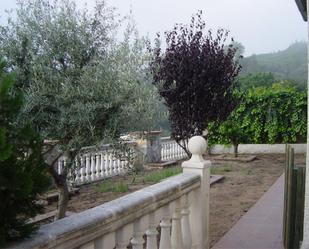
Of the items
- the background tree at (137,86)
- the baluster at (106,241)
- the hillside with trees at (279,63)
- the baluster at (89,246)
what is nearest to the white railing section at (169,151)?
the background tree at (137,86)

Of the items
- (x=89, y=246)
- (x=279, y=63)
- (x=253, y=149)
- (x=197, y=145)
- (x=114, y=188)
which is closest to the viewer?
(x=89, y=246)

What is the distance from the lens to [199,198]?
12.5 feet

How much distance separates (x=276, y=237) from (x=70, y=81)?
331 centimetres

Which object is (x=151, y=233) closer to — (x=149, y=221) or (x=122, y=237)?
(x=149, y=221)

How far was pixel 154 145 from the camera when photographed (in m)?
15.3

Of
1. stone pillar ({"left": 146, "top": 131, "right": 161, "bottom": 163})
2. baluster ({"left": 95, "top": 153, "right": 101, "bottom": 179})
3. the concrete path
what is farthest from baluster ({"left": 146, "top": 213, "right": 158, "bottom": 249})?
stone pillar ({"left": 146, "top": 131, "right": 161, "bottom": 163})

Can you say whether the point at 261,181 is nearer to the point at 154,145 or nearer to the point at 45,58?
the point at 154,145

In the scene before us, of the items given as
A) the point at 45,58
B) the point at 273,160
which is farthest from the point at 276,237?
the point at 273,160

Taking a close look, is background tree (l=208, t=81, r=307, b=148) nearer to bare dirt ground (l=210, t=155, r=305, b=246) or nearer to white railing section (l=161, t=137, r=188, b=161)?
white railing section (l=161, t=137, r=188, b=161)

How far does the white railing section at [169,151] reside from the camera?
16031mm

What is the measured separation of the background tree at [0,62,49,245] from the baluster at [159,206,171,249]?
4.98ft

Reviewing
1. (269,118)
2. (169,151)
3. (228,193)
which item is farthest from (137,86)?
(269,118)

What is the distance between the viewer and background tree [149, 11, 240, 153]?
10094 millimetres

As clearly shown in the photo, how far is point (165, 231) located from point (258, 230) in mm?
2988
